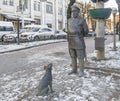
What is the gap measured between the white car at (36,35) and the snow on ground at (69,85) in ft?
79.5

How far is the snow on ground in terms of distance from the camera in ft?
27.1

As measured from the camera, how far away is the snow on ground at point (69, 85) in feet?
27.1

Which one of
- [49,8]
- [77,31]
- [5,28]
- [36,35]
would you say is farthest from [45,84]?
[49,8]

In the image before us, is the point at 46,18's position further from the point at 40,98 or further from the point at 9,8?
the point at 40,98

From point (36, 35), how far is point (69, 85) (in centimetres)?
2845

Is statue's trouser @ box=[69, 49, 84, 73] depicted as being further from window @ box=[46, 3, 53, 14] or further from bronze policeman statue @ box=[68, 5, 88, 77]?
window @ box=[46, 3, 53, 14]

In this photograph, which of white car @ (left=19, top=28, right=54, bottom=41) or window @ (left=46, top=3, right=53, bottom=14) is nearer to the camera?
white car @ (left=19, top=28, right=54, bottom=41)

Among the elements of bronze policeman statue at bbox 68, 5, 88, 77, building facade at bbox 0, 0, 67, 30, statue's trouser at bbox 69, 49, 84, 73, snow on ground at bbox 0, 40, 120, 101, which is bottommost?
snow on ground at bbox 0, 40, 120, 101

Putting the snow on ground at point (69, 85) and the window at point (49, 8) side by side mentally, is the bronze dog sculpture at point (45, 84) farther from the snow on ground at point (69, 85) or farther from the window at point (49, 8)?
the window at point (49, 8)

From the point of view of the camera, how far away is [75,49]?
10031 millimetres

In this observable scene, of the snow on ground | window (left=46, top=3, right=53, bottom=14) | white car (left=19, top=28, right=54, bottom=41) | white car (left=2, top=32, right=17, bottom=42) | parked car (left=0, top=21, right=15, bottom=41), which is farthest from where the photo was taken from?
window (left=46, top=3, right=53, bottom=14)

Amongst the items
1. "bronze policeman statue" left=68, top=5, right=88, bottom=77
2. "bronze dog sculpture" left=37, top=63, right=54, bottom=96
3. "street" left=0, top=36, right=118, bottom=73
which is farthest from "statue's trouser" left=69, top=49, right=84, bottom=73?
"street" left=0, top=36, right=118, bottom=73

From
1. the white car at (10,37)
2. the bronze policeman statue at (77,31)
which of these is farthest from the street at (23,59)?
the white car at (10,37)

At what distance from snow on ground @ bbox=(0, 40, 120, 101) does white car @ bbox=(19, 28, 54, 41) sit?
24.2 metres
